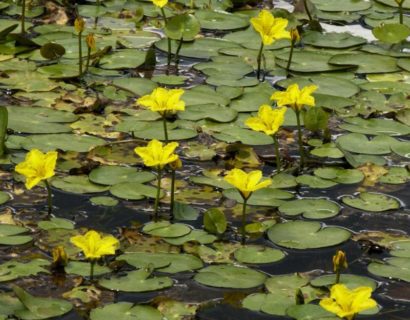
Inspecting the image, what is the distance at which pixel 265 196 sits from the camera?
12.4ft

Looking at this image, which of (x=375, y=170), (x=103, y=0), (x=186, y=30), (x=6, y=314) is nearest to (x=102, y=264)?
(x=6, y=314)

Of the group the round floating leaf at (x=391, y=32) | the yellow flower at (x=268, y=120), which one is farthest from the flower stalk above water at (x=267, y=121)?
the round floating leaf at (x=391, y=32)

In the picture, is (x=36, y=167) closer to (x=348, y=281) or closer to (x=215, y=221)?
(x=215, y=221)

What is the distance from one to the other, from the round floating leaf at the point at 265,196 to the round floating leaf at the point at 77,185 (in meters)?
0.40

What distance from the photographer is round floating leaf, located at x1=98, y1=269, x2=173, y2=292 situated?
10.4 ft

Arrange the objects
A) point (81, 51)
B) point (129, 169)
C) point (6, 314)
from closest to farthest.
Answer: point (6, 314), point (129, 169), point (81, 51)

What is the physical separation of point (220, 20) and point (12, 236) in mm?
2235

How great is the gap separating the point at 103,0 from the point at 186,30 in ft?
2.57

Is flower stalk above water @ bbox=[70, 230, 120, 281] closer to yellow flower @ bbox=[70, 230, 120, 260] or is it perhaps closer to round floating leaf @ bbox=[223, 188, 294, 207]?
yellow flower @ bbox=[70, 230, 120, 260]

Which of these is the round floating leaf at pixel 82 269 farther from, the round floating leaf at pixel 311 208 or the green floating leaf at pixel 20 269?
the round floating leaf at pixel 311 208

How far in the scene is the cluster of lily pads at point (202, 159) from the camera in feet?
10.5

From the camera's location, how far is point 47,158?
346cm

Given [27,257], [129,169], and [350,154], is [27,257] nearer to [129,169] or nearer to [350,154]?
[129,169]

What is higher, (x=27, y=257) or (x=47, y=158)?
(x=47, y=158)
